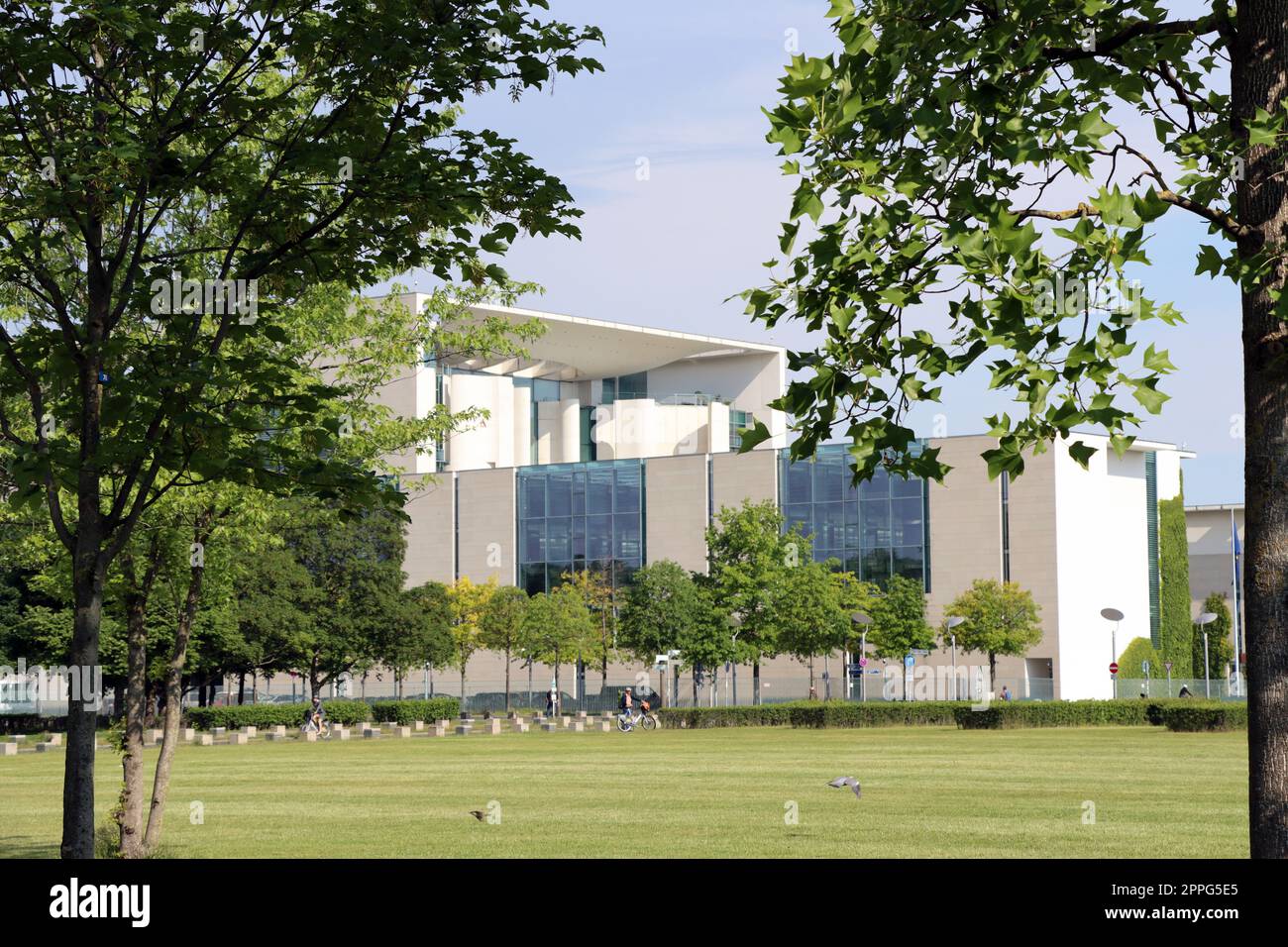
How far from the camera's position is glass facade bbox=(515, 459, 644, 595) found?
319 ft

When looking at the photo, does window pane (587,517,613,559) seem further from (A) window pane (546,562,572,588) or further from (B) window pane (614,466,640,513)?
(A) window pane (546,562,572,588)

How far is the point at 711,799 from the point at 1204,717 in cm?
2579

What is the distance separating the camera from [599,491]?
98688 mm

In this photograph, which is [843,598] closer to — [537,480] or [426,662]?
[426,662]

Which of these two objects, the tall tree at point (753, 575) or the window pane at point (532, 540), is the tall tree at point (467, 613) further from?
the tall tree at point (753, 575)

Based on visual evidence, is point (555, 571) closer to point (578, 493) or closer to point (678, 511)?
point (578, 493)

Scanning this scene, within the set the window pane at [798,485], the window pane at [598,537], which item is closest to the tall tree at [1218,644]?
A: the window pane at [798,485]

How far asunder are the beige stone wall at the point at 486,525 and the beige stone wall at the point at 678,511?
29.5 ft

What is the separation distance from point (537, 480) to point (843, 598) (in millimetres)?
31321

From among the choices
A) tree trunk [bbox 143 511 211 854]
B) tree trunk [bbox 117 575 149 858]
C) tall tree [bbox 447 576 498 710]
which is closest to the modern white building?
tall tree [bbox 447 576 498 710]

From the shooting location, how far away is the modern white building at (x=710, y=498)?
88.4m

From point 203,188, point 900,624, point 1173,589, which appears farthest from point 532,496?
point 203,188
